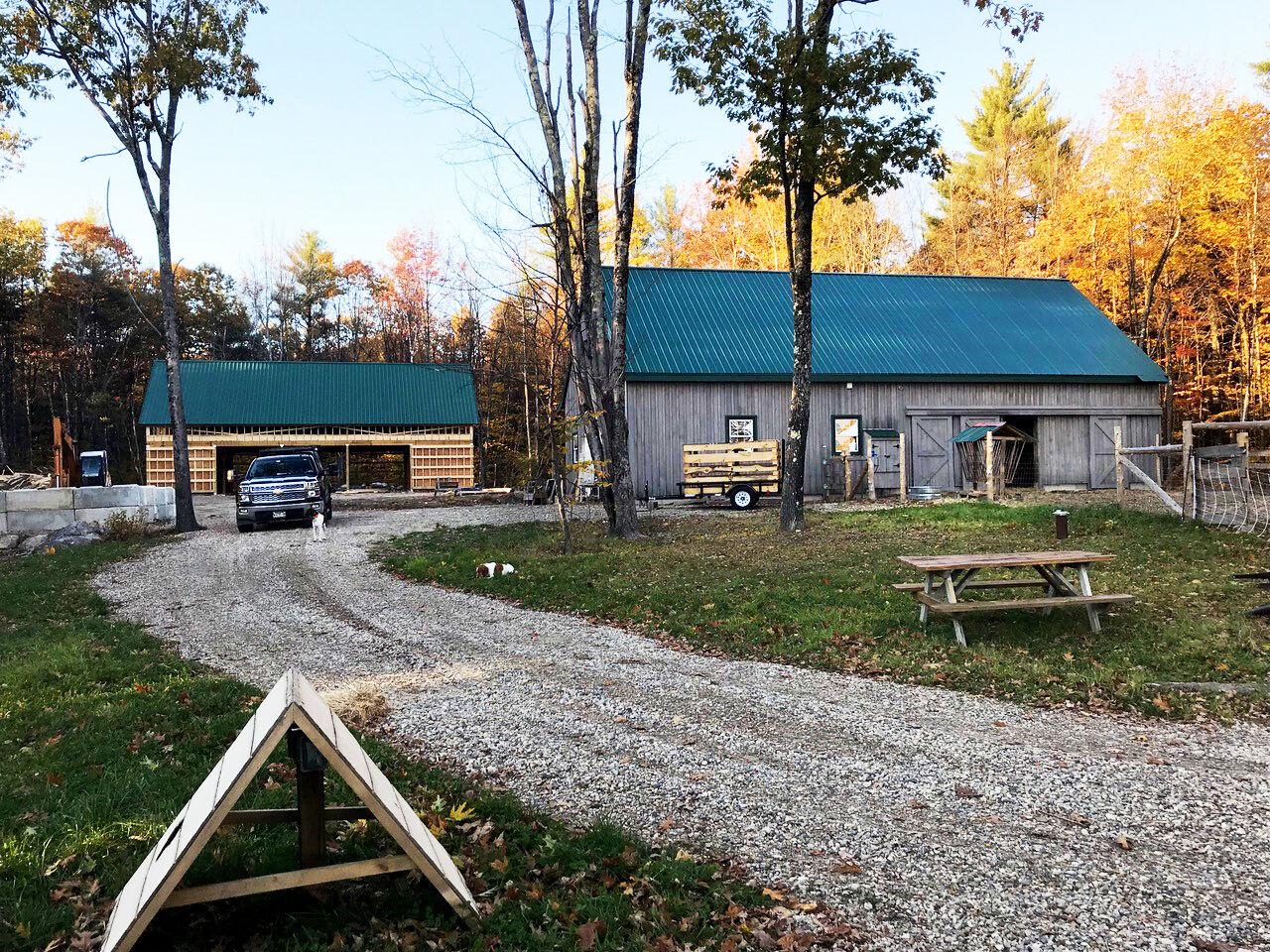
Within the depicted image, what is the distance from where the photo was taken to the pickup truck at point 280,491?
66.6 ft

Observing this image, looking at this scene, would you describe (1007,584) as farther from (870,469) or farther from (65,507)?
(65,507)

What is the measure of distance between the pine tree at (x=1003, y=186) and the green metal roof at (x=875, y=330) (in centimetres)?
1092

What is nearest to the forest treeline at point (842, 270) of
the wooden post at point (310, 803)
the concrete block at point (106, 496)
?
the concrete block at point (106, 496)

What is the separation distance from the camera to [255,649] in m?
8.80

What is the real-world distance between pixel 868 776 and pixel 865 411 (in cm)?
2197

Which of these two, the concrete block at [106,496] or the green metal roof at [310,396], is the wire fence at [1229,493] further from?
the green metal roof at [310,396]

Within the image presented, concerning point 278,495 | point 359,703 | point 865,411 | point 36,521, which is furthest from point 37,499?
point 865,411

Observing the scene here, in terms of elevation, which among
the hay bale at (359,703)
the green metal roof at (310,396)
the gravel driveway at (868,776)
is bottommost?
the gravel driveway at (868,776)

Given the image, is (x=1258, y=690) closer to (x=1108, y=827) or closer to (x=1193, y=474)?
(x=1108, y=827)

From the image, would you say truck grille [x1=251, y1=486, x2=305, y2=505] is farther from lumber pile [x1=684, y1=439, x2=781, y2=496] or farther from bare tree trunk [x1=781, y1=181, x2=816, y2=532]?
bare tree trunk [x1=781, y1=181, x2=816, y2=532]

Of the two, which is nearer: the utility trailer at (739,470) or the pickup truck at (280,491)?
the pickup truck at (280,491)

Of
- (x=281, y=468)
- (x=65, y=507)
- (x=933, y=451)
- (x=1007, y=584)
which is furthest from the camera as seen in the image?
(x=933, y=451)

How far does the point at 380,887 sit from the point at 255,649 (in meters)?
5.92

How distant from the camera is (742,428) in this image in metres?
25.0
